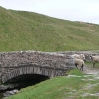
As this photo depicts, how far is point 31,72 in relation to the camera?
123ft

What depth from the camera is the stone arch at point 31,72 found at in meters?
36.9

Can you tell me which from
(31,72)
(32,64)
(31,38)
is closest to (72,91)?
(32,64)

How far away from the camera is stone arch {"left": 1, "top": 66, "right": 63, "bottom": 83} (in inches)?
1452

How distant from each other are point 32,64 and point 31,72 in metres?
0.93

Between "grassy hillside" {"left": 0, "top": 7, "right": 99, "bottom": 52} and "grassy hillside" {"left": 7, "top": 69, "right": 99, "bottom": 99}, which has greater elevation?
"grassy hillside" {"left": 0, "top": 7, "right": 99, "bottom": 52}

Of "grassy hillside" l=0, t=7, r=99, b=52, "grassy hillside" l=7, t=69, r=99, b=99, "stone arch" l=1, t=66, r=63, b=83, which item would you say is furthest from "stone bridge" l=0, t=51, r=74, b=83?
"grassy hillside" l=0, t=7, r=99, b=52

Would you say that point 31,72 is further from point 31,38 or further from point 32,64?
point 31,38

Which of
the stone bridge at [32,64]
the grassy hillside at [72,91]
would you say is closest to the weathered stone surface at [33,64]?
the stone bridge at [32,64]

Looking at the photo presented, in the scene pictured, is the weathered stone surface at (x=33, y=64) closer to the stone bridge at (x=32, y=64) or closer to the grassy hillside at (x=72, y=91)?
the stone bridge at (x=32, y=64)

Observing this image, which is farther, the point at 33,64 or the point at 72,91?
the point at 33,64

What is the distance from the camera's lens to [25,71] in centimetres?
3728

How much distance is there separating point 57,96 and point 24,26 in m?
50.9

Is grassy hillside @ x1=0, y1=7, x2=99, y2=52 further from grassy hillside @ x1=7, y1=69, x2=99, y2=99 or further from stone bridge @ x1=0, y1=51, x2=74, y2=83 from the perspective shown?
grassy hillside @ x1=7, y1=69, x2=99, y2=99

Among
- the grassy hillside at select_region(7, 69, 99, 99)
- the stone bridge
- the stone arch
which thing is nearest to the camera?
the grassy hillside at select_region(7, 69, 99, 99)
